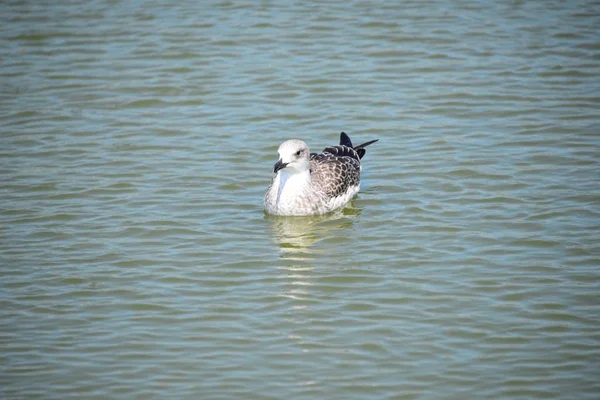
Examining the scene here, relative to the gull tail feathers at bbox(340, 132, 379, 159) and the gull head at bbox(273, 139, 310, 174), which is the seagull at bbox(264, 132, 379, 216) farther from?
the gull tail feathers at bbox(340, 132, 379, 159)

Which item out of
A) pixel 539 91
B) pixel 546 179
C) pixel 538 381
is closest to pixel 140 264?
pixel 538 381

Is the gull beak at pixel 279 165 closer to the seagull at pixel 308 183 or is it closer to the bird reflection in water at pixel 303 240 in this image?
the seagull at pixel 308 183

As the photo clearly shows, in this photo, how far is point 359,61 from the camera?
16281 mm

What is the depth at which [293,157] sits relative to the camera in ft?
34.9

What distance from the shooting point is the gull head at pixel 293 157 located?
10484 mm

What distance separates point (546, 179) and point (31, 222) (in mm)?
6539

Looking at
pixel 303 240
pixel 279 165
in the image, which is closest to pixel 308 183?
pixel 279 165

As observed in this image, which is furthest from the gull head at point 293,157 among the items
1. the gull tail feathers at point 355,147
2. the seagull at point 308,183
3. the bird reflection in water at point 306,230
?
the gull tail feathers at point 355,147

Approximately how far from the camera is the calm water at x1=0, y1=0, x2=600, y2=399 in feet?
24.8

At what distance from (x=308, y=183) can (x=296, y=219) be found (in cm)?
48

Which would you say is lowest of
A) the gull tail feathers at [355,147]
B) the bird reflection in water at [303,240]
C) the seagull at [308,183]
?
the bird reflection in water at [303,240]

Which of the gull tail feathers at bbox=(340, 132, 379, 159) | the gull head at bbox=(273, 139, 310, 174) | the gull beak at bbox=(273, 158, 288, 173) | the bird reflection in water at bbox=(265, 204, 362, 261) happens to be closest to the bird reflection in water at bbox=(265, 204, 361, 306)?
the bird reflection in water at bbox=(265, 204, 362, 261)

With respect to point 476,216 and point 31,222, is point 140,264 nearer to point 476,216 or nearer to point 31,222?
point 31,222

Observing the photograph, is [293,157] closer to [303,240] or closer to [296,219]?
[296,219]
